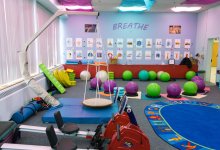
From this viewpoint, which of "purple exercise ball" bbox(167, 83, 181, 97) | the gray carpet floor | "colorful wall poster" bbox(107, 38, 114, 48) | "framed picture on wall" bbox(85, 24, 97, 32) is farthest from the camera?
"colorful wall poster" bbox(107, 38, 114, 48)

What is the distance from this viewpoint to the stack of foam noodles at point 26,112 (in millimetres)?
4227

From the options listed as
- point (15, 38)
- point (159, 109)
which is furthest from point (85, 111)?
point (15, 38)

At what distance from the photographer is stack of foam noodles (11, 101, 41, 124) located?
4.23m

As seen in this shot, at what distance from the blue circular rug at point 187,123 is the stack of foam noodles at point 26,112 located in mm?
2599

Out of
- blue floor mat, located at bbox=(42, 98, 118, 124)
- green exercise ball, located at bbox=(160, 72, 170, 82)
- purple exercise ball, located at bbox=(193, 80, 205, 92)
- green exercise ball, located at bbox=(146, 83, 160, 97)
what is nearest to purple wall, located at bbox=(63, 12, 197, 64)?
green exercise ball, located at bbox=(160, 72, 170, 82)

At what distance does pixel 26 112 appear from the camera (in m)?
4.48

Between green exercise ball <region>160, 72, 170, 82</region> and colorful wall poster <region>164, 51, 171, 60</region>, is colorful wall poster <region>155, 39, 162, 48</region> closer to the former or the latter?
colorful wall poster <region>164, 51, 171, 60</region>

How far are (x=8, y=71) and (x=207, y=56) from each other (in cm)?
808

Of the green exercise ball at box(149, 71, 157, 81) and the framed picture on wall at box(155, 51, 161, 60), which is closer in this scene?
the green exercise ball at box(149, 71, 157, 81)

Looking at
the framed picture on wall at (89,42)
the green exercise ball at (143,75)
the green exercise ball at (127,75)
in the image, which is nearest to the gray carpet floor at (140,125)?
the green exercise ball at (127,75)

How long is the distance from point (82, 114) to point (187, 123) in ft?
7.19

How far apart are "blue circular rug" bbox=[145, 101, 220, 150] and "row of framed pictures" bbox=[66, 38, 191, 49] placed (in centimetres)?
497

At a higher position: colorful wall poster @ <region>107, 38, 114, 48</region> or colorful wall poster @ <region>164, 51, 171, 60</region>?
colorful wall poster @ <region>107, 38, 114, 48</region>

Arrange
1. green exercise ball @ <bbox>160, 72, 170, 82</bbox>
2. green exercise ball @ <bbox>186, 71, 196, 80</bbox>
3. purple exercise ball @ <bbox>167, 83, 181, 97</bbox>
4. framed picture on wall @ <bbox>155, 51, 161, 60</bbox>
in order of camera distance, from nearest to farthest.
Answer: purple exercise ball @ <bbox>167, 83, 181, 97</bbox>
green exercise ball @ <bbox>160, 72, 170, 82</bbox>
green exercise ball @ <bbox>186, 71, 196, 80</bbox>
framed picture on wall @ <bbox>155, 51, 161, 60</bbox>
